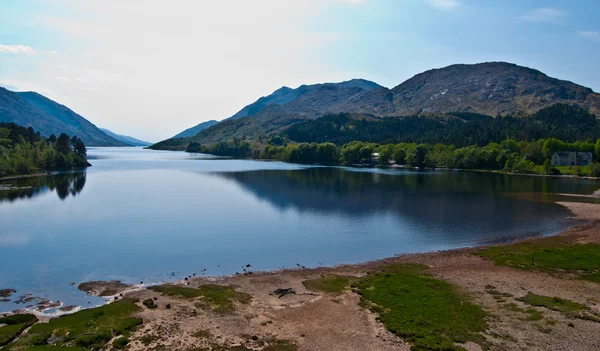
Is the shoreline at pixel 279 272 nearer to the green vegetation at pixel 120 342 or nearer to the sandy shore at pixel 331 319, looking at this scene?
the sandy shore at pixel 331 319

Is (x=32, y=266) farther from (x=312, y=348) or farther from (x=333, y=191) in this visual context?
(x=333, y=191)

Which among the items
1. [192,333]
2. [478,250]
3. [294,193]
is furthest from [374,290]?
[294,193]

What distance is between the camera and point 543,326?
27.2m

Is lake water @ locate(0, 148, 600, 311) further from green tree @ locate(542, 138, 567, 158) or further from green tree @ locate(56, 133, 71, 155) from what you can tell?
green tree @ locate(542, 138, 567, 158)

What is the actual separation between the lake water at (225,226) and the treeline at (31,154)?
23153 millimetres

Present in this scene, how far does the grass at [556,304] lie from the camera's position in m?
29.7

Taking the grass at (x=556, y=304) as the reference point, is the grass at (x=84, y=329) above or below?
below

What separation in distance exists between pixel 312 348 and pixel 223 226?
4227 centimetres

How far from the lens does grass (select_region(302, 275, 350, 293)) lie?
35.8 m

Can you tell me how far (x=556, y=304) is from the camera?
30969 mm

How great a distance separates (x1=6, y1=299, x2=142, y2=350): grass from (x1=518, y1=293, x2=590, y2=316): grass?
28.6 metres

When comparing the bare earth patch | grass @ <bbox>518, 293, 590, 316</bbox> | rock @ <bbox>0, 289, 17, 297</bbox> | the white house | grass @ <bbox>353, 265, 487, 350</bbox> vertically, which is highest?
the white house

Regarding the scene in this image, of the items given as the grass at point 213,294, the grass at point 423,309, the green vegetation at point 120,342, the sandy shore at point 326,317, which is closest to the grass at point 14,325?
the green vegetation at point 120,342

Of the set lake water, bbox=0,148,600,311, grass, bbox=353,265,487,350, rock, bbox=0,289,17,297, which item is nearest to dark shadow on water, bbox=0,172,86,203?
lake water, bbox=0,148,600,311
